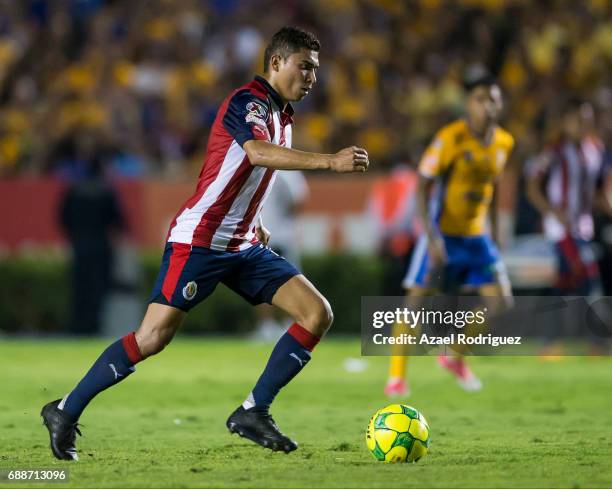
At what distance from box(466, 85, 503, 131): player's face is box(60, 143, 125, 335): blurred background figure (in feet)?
22.7

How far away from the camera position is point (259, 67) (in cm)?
2045

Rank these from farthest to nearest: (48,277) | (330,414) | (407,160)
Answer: (407,160) → (48,277) → (330,414)

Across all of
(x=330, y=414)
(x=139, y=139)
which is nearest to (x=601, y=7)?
(x=139, y=139)

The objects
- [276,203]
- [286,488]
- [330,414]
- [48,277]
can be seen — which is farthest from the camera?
[48,277]

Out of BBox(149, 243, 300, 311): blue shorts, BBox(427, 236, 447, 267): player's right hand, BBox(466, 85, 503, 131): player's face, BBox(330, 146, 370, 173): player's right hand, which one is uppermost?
BBox(466, 85, 503, 131): player's face

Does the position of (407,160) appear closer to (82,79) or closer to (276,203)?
(276,203)

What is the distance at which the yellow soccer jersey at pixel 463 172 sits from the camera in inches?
400

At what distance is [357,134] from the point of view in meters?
19.5

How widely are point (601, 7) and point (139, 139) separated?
7.72 metres

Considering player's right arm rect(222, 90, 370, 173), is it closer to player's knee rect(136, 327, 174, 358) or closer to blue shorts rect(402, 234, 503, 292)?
player's knee rect(136, 327, 174, 358)

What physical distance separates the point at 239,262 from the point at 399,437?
1.29m

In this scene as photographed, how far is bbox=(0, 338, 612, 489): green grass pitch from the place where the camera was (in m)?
6.07

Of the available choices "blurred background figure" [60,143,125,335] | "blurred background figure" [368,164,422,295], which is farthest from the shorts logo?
"blurred background figure" [368,164,422,295]

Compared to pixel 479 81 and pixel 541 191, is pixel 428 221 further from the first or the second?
pixel 541 191
